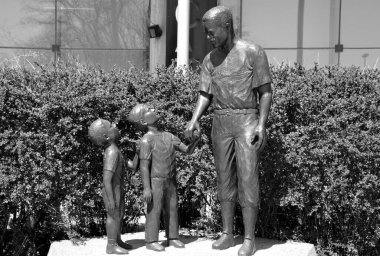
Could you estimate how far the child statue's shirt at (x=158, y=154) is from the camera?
5.18m

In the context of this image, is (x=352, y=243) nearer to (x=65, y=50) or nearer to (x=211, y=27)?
(x=211, y=27)

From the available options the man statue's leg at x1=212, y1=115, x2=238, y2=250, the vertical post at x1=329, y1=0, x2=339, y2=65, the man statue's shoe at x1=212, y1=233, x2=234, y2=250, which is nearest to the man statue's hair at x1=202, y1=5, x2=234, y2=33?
the man statue's leg at x1=212, y1=115, x2=238, y2=250

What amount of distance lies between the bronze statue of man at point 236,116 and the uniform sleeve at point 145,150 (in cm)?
37

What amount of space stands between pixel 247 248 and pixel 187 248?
1.90 ft

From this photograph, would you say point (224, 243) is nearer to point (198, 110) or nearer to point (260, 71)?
point (198, 110)

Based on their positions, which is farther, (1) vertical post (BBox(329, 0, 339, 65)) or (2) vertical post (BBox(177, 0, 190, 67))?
(1) vertical post (BBox(329, 0, 339, 65))

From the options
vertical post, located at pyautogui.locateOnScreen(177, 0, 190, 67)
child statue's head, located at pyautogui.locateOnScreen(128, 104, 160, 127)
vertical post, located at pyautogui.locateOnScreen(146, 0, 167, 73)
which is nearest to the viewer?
child statue's head, located at pyautogui.locateOnScreen(128, 104, 160, 127)

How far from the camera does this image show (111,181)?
509cm

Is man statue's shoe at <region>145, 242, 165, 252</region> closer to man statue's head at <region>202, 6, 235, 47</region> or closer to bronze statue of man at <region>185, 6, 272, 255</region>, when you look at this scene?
bronze statue of man at <region>185, 6, 272, 255</region>

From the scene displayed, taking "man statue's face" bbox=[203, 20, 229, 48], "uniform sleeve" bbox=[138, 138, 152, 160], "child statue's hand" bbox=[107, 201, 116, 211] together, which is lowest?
"child statue's hand" bbox=[107, 201, 116, 211]

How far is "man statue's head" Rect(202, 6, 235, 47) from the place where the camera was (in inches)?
198

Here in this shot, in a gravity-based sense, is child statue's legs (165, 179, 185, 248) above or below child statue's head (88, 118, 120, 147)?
below

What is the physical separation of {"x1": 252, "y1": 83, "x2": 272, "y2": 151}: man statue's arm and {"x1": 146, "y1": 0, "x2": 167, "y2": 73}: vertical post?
5.21 metres

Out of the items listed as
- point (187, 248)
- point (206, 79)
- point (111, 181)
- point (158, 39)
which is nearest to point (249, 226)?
point (187, 248)
